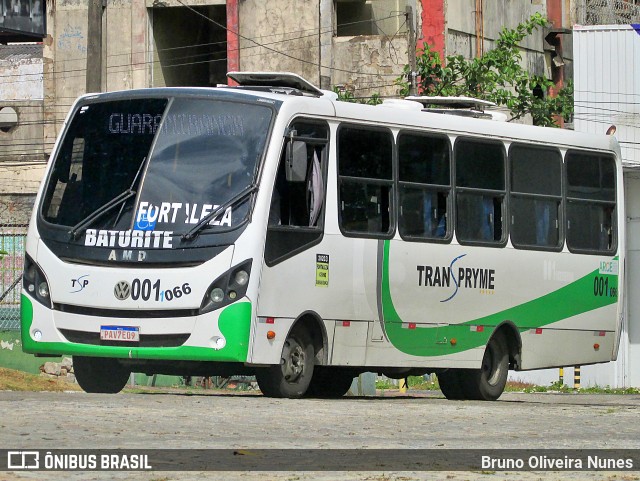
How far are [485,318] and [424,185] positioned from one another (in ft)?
6.23

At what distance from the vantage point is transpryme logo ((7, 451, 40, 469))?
8625mm

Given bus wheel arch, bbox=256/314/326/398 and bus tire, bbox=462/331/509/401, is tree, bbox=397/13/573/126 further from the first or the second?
bus wheel arch, bbox=256/314/326/398

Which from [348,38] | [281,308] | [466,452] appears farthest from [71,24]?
[466,452]

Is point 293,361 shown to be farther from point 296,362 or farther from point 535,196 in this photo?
point 535,196

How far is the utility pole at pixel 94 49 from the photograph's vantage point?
29453 mm

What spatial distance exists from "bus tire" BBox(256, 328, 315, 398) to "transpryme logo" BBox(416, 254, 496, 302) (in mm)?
2012

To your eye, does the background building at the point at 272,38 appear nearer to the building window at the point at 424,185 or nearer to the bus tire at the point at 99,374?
the building window at the point at 424,185

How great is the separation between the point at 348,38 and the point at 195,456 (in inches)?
1581

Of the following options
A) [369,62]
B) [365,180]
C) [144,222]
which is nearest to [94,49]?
[365,180]

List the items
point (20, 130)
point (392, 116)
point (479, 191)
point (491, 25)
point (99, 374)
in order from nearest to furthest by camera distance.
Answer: point (99, 374) < point (392, 116) < point (479, 191) < point (491, 25) < point (20, 130)

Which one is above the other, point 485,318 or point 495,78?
point 495,78

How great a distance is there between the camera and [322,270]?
1602 centimetres

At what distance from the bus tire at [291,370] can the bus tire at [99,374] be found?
60.0 inches

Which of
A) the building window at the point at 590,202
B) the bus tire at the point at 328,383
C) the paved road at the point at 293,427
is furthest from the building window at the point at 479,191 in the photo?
the paved road at the point at 293,427
